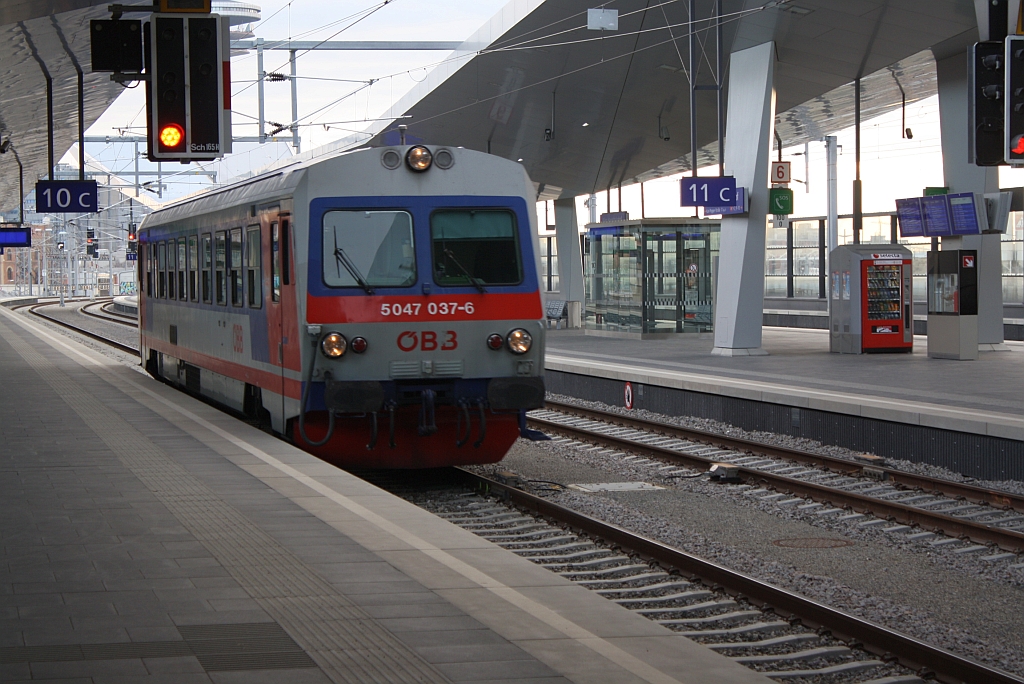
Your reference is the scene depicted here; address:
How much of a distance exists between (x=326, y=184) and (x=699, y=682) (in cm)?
673

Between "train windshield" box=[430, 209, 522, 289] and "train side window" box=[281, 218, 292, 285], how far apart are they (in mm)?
1247

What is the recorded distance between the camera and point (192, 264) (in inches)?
581

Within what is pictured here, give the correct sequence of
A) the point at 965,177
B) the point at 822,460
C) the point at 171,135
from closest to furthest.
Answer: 1. the point at 171,135
2. the point at 822,460
3. the point at 965,177

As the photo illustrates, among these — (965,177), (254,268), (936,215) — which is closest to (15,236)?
(936,215)

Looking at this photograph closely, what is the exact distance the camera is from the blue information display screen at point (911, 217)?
20.2 meters

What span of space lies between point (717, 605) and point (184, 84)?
247 inches

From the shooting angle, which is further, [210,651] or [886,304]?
[886,304]

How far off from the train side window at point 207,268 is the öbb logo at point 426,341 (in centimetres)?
427

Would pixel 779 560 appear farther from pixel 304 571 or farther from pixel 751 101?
pixel 751 101

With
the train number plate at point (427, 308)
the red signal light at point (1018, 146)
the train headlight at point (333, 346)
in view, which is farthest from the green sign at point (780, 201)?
the train headlight at point (333, 346)

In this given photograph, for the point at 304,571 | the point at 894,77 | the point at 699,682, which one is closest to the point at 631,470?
the point at 304,571

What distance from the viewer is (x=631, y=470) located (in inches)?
476

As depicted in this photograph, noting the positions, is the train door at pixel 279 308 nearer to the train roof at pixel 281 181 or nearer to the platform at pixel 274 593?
the train roof at pixel 281 181

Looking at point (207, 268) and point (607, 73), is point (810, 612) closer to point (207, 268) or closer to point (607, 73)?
point (207, 268)
